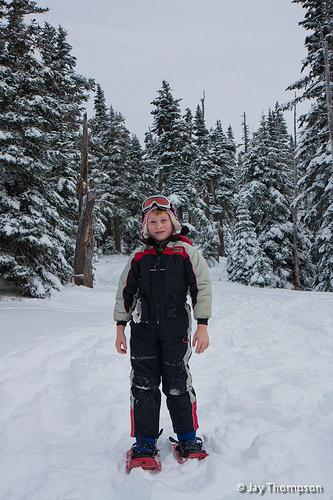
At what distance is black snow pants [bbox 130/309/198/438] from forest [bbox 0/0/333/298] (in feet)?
23.7

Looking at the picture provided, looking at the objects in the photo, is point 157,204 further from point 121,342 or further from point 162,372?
point 162,372

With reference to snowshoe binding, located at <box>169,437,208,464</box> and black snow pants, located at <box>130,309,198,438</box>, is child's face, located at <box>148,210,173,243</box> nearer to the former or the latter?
black snow pants, located at <box>130,309,198,438</box>

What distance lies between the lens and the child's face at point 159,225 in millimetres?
2834

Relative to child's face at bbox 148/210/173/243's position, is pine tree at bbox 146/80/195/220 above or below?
above

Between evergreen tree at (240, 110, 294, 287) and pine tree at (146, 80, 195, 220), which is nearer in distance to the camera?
evergreen tree at (240, 110, 294, 287)

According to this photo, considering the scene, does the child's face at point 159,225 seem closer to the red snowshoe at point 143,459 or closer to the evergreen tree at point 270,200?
the red snowshoe at point 143,459

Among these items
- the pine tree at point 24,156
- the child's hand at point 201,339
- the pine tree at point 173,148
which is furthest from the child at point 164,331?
the pine tree at point 173,148

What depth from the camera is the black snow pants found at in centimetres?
259

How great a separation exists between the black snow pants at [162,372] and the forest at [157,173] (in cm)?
722

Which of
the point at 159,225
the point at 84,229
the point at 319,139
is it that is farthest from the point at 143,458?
the point at 319,139

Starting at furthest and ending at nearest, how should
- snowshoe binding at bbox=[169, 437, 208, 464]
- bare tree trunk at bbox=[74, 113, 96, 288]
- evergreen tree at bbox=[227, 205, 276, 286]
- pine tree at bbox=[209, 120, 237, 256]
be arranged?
pine tree at bbox=[209, 120, 237, 256]
evergreen tree at bbox=[227, 205, 276, 286]
bare tree trunk at bbox=[74, 113, 96, 288]
snowshoe binding at bbox=[169, 437, 208, 464]

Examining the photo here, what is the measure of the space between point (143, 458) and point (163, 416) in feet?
3.17

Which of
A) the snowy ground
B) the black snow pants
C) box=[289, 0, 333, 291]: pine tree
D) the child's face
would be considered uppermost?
box=[289, 0, 333, 291]: pine tree

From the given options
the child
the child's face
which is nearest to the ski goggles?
the child's face
